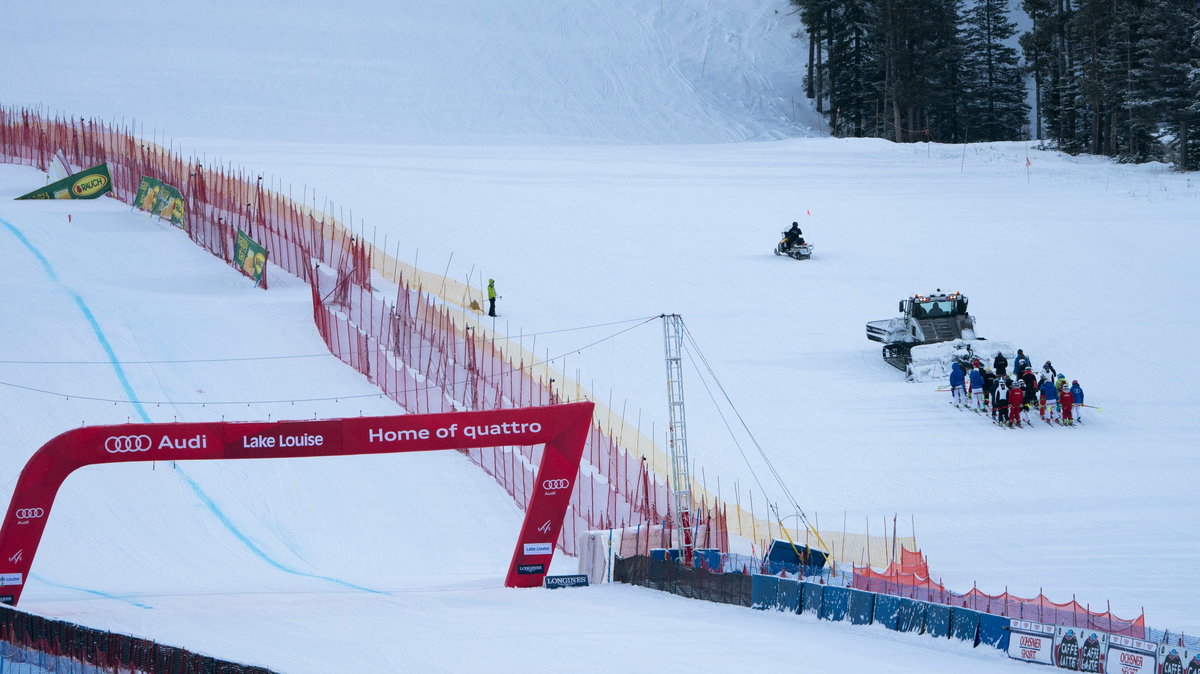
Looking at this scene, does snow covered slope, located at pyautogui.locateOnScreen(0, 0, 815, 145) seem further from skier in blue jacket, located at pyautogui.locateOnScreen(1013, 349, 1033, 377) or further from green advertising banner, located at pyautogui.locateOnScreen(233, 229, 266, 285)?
skier in blue jacket, located at pyautogui.locateOnScreen(1013, 349, 1033, 377)

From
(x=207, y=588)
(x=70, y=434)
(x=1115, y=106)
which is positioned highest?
(x=1115, y=106)

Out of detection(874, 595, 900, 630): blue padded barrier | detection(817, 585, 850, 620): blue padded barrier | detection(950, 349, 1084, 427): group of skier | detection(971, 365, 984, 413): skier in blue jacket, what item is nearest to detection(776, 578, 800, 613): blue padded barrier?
detection(817, 585, 850, 620): blue padded barrier

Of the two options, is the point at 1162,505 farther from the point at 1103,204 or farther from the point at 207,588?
the point at 1103,204

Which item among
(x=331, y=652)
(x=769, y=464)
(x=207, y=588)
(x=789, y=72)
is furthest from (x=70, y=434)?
(x=789, y=72)

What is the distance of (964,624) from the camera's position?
15.9 metres

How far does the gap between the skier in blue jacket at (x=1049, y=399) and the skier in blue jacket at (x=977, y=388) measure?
110cm

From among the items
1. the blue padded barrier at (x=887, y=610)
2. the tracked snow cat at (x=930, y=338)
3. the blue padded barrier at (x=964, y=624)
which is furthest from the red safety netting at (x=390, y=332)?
the tracked snow cat at (x=930, y=338)

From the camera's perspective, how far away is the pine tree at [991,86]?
3018 inches

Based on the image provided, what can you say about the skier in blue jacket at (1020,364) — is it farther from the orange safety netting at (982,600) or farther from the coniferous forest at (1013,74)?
the coniferous forest at (1013,74)

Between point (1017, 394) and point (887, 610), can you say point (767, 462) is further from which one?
point (887, 610)

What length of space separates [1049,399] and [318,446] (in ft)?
46.9

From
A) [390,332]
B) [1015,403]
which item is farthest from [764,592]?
[390,332]

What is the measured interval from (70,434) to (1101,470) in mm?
15980

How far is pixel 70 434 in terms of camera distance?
1798 cm
